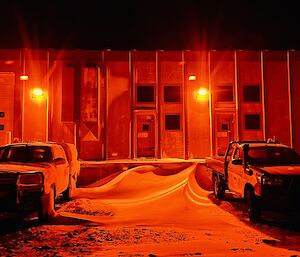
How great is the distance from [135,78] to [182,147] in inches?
181

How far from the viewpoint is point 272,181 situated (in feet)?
24.9

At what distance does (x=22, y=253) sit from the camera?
5.45 meters

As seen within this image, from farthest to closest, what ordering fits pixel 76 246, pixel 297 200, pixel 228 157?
pixel 228 157 → pixel 297 200 → pixel 76 246

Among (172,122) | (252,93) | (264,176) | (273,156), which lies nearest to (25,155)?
(264,176)

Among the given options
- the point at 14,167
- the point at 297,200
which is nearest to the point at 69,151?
the point at 14,167

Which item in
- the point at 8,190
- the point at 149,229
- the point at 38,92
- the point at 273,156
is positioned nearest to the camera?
the point at 149,229

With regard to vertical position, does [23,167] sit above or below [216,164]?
above

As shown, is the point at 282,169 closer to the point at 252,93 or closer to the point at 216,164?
the point at 216,164

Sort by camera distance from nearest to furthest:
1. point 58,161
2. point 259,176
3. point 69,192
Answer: point 259,176 → point 58,161 → point 69,192

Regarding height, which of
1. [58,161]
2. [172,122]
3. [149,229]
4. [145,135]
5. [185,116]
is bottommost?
[149,229]

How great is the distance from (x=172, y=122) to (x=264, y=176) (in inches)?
463

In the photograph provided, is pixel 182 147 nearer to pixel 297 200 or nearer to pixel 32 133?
pixel 32 133

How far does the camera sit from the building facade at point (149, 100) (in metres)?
18.5

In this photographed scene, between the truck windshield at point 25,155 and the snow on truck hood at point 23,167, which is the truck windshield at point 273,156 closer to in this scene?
the snow on truck hood at point 23,167
